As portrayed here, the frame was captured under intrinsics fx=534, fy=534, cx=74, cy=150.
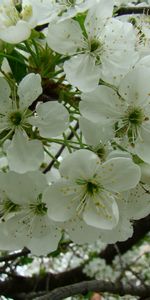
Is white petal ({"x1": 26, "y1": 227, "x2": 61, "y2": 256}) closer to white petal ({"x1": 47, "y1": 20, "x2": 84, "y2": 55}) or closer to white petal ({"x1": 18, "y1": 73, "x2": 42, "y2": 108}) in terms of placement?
white petal ({"x1": 18, "y1": 73, "x2": 42, "y2": 108})

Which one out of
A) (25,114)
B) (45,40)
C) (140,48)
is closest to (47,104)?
(25,114)

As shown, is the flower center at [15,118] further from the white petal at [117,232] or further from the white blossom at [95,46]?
the white petal at [117,232]

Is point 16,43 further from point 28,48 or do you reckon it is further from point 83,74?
point 83,74

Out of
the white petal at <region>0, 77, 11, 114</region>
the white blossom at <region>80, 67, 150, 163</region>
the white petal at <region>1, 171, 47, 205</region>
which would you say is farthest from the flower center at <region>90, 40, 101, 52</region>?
the white petal at <region>1, 171, 47, 205</region>

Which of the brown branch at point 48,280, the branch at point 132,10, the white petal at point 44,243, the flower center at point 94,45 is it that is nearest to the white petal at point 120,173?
the white petal at point 44,243

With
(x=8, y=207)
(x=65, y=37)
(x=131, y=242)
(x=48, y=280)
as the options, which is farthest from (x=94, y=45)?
(x=131, y=242)
